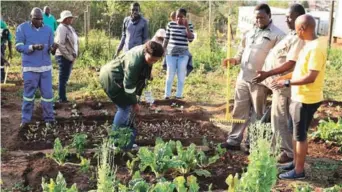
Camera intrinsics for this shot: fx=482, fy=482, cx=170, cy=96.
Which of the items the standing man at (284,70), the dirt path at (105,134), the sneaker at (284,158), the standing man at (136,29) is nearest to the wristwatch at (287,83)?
the standing man at (284,70)

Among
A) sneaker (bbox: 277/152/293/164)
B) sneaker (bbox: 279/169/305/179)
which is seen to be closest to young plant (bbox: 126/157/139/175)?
sneaker (bbox: 279/169/305/179)

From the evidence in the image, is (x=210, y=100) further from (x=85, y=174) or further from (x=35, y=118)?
(x=85, y=174)

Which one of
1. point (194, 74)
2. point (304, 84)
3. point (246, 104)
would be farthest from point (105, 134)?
point (194, 74)

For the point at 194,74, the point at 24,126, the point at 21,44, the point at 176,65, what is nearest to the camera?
the point at 21,44

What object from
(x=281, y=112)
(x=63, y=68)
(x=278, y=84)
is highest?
(x=278, y=84)

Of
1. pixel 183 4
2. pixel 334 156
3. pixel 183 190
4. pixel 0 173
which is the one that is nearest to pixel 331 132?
pixel 334 156

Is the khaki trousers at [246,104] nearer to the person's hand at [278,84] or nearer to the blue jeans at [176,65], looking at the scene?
the person's hand at [278,84]

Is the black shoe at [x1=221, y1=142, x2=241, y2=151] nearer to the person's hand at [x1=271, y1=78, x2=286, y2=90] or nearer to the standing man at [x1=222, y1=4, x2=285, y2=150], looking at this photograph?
the standing man at [x1=222, y1=4, x2=285, y2=150]

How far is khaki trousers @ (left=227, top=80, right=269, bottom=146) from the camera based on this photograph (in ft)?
18.6

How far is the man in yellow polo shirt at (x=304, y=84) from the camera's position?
4598mm

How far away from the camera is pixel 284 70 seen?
512 centimetres

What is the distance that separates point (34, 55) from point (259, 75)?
125 inches

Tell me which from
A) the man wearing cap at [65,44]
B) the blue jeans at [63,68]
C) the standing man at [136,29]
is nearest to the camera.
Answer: the man wearing cap at [65,44]

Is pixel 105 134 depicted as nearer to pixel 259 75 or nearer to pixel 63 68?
pixel 63 68
